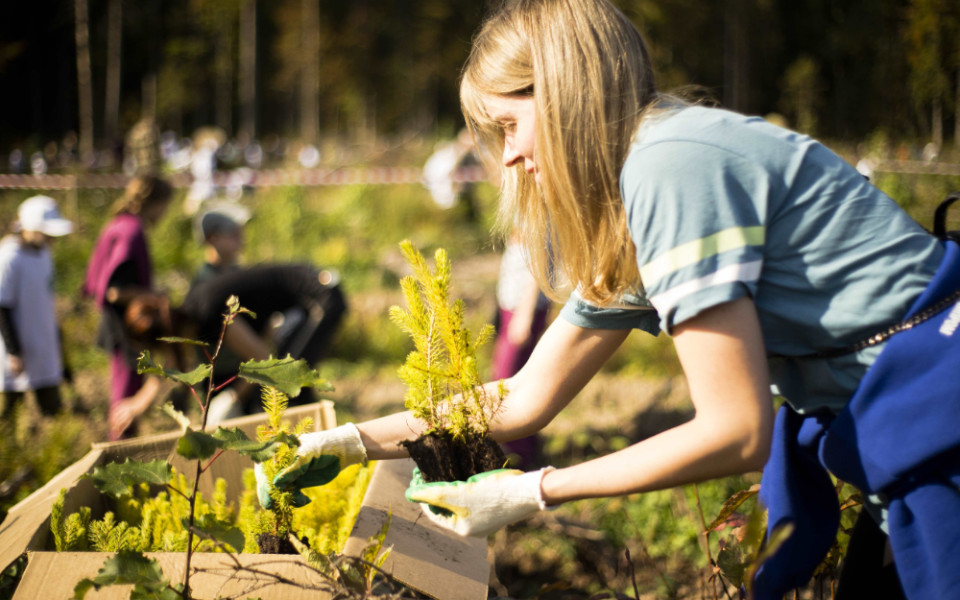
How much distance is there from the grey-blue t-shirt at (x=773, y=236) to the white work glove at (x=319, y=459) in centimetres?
61

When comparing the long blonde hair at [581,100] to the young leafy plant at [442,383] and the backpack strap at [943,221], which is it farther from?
the backpack strap at [943,221]

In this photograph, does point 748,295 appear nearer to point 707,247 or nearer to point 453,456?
point 707,247

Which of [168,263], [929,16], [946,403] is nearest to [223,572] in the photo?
[946,403]

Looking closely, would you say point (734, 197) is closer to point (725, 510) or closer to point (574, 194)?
point (574, 194)

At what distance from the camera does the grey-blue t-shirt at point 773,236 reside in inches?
34.9

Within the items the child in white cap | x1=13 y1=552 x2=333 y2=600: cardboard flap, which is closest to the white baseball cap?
the child in white cap

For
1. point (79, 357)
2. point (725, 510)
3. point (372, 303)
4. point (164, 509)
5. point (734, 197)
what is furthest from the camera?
point (372, 303)

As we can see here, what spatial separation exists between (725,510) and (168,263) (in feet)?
26.1

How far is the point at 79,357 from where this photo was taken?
Answer: 5.93m

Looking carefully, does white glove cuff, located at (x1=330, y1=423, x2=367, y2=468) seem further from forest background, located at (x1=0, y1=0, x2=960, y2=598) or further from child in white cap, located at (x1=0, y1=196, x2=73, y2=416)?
child in white cap, located at (x1=0, y1=196, x2=73, y2=416)

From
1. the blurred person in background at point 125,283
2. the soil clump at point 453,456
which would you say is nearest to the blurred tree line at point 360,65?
the blurred person in background at point 125,283

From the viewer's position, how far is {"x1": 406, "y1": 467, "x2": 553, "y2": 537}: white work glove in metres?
1.12

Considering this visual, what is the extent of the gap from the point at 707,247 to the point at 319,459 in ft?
2.36

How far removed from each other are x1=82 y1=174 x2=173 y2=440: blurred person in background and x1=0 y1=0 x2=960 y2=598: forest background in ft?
0.92
